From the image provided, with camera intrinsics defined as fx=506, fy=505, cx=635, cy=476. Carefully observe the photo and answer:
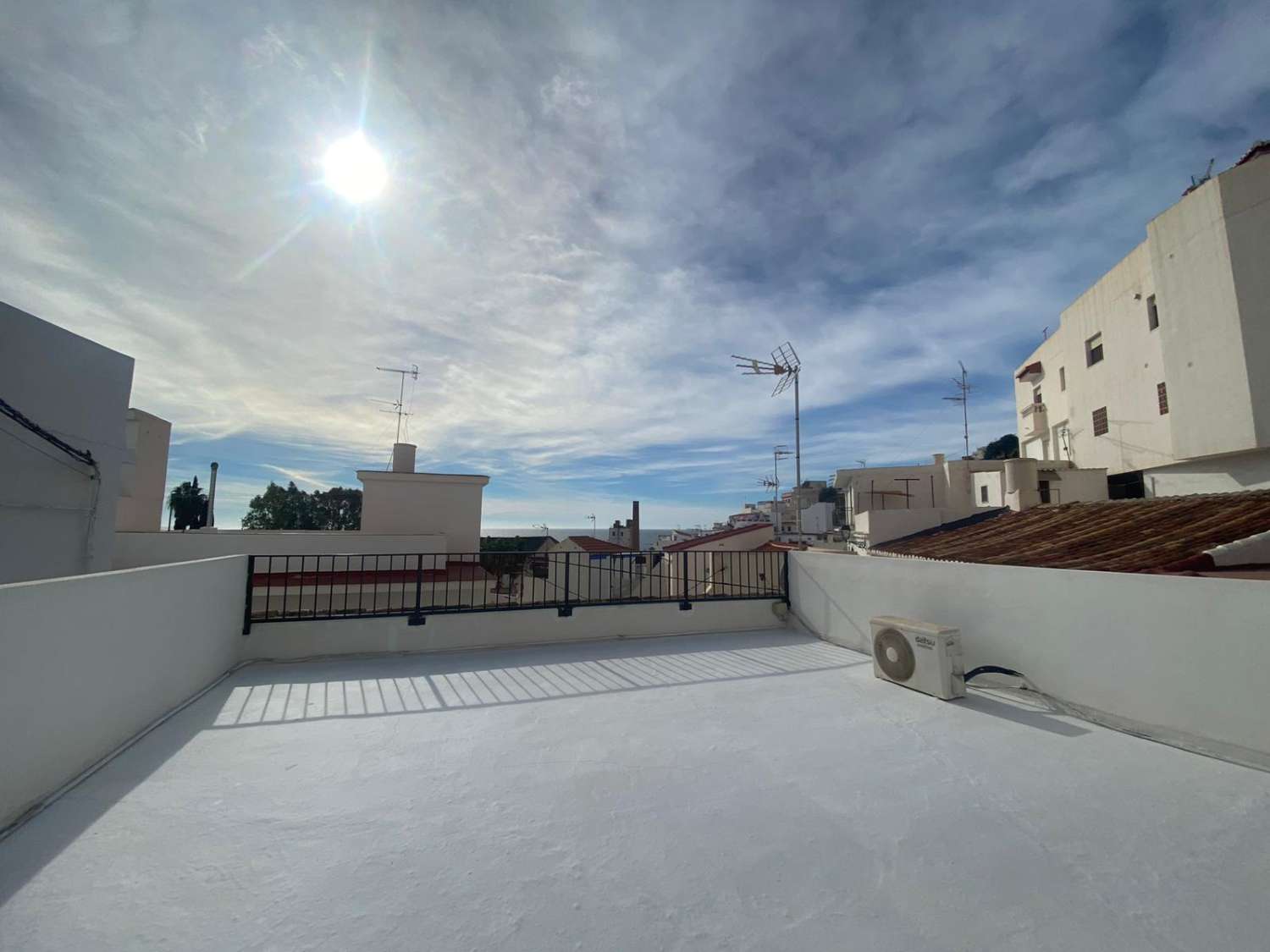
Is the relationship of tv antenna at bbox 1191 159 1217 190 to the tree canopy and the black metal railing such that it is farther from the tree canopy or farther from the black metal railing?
the tree canopy

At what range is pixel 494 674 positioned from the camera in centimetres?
439

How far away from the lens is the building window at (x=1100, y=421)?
41.6 feet

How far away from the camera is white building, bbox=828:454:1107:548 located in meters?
11.7

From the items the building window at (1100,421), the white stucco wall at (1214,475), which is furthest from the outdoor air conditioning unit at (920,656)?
the building window at (1100,421)

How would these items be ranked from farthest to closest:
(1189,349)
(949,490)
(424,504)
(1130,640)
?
(949,490)
(424,504)
(1189,349)
(1130,640)

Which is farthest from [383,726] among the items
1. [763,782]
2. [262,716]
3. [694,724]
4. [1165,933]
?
[1165,933]

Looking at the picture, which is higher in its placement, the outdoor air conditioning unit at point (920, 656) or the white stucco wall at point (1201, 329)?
the white stucco wall at point (1201, 329)

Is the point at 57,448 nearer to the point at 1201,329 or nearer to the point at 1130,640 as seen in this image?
the point at 1130,640

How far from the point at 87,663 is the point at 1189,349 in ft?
50.1

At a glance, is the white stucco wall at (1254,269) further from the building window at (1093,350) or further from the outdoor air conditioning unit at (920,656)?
the outdoor air conditioning unit at (920,656)

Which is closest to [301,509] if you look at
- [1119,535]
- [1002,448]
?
[1119,535]

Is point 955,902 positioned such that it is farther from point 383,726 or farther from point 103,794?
point 103,794

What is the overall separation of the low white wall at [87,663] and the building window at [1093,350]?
18.1m

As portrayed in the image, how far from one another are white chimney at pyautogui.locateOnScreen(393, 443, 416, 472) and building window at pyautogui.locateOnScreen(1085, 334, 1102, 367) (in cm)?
1720
